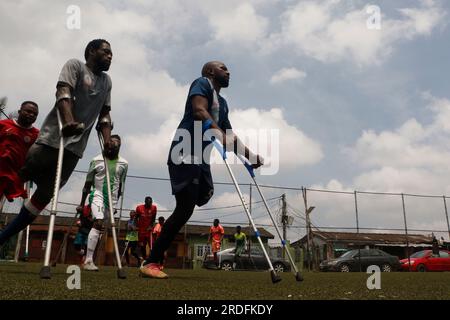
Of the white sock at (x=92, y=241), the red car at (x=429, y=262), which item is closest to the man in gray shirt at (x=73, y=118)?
the white sock at (x=92, y=241)

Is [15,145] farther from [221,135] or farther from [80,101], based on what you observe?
[221,135]

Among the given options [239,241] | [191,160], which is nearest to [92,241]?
[191,160]

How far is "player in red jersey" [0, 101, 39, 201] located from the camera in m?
4.36

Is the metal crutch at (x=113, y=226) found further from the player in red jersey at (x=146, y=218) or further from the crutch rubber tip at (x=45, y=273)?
the player in red jersey at (x=146, y=218)

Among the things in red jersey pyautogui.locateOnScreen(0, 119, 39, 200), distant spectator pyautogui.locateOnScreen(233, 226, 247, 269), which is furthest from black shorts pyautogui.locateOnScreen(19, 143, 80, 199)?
distant spectator pyautogui.locateOnScreen(233, 226, 247, 269)

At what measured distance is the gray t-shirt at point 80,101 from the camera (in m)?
3.61

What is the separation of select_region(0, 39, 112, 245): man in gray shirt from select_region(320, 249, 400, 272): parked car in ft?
58.8

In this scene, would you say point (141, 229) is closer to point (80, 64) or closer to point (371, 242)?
point (80, 64)

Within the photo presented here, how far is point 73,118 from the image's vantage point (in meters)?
3.51

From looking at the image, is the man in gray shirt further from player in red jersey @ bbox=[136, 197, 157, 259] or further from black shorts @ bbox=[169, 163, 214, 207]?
player in red jersey @ bbox=[136, 197, 157, 259]

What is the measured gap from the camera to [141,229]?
10.1 metres

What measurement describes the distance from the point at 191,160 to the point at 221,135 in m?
0.46
